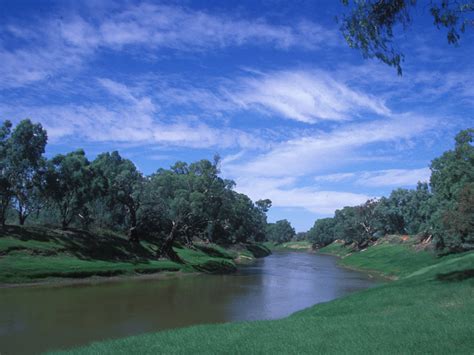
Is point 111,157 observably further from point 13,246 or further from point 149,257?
point 13,246

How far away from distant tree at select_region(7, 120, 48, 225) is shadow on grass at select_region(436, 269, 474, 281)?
4410cm

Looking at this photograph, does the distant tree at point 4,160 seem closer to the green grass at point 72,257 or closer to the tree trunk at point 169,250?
the green grass at point 72,257

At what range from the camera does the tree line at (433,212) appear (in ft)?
137

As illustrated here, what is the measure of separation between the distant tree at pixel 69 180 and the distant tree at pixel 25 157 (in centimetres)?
139

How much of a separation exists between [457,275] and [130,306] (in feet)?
74.1

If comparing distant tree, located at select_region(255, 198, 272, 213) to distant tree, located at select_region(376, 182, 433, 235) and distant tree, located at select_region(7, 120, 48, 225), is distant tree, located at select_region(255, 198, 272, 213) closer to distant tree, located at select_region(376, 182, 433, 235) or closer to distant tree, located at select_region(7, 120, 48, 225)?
distant tree, located at select_region(376, 182, 433, 235)

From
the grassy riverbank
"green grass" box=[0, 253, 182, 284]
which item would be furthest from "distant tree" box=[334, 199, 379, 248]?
"green grass" box=[0, 253, 182, 284]

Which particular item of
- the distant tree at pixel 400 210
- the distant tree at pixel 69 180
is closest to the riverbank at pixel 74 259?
the distant tree at pixel 69 180

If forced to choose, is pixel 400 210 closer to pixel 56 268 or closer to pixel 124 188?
pixel 124 188

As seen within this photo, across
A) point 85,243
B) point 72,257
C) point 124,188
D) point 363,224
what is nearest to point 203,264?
point 124,188

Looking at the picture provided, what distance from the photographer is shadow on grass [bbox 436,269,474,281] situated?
1051 inches

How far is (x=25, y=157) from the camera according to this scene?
50.6m

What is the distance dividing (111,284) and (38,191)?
2065 centimetres

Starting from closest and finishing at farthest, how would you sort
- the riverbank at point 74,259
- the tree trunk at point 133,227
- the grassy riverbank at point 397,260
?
the riverbank at point 74,259 → the grassy riverbank at point 397,260 → the tree trunk at point 133,227
